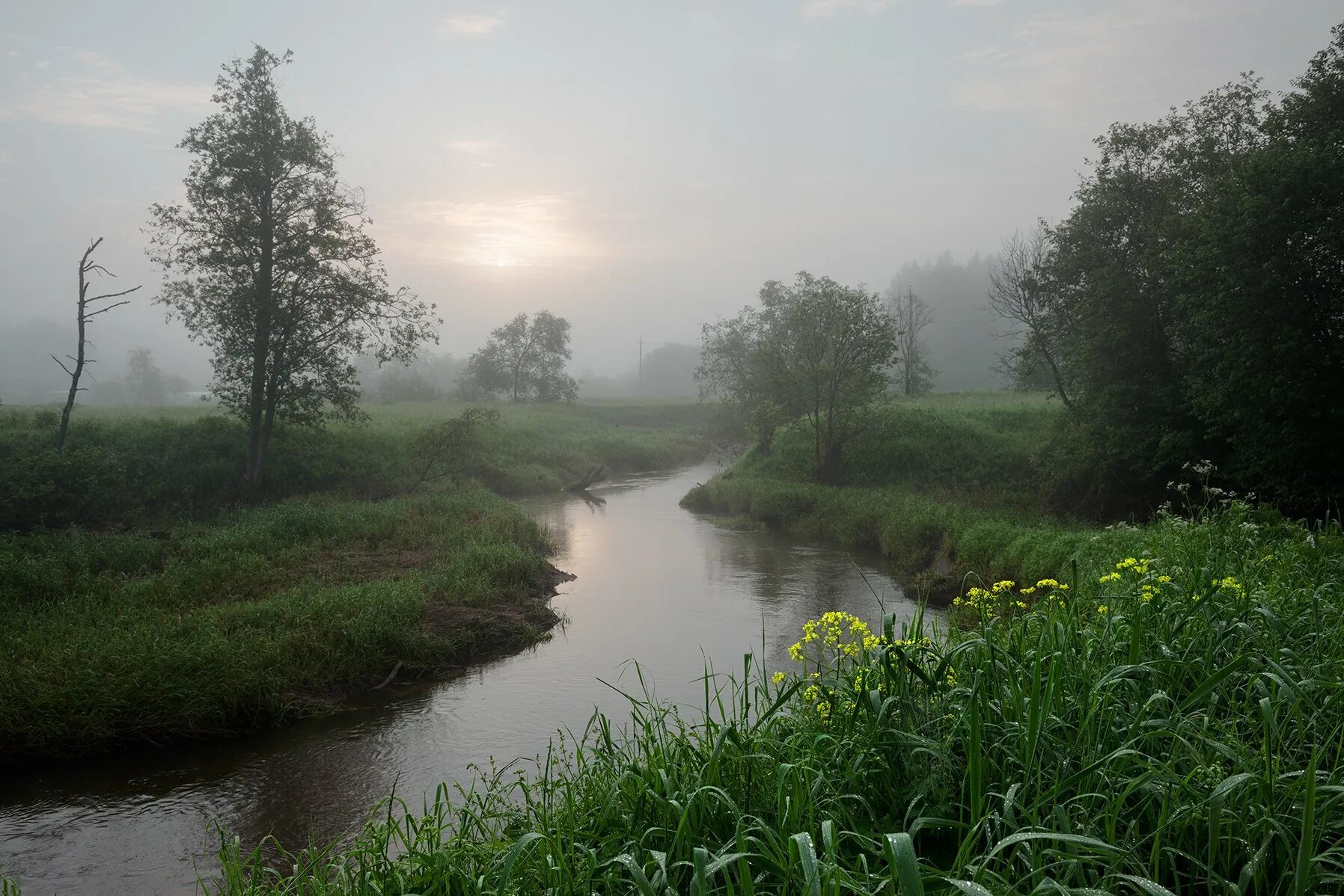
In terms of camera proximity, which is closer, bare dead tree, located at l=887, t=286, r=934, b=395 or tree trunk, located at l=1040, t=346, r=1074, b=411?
tree trunk, located at l=1040, t=346, r=1074, b=411

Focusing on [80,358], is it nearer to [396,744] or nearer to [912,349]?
[396,744]

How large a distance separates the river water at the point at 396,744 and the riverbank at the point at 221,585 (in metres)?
0.47

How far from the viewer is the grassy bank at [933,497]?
579 inches

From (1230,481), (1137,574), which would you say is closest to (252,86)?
(1137,574)

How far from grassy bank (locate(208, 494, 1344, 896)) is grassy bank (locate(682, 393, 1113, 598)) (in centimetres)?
691

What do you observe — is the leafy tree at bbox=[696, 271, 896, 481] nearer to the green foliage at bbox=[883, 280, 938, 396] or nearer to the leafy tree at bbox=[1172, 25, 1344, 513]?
the leafy tree at bbox=[1172, 25, 1344, 513]

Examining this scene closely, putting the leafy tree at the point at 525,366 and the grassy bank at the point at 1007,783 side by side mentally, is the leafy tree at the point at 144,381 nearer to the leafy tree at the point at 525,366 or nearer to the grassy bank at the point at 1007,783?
the leafy tree at the point at 525,366

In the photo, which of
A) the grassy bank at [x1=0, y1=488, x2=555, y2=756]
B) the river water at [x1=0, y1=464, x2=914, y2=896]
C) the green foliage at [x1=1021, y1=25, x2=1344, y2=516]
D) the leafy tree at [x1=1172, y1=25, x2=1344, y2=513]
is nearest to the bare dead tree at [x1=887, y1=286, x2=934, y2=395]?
the green foliage at [x1=1021, y1=25, x2=1344, y2=516]

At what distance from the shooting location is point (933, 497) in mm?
21922

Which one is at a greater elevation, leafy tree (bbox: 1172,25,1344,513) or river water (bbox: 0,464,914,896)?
leafy tree (bbox: 1172,25,1344,513)

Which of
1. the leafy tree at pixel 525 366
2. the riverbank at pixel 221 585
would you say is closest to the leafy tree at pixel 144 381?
the leafy tree at pixel 525 366

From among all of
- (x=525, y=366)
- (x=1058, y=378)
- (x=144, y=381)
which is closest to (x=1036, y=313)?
(x=1058, y=378)

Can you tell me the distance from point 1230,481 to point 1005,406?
16523 mm

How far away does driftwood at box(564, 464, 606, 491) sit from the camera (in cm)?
3216
